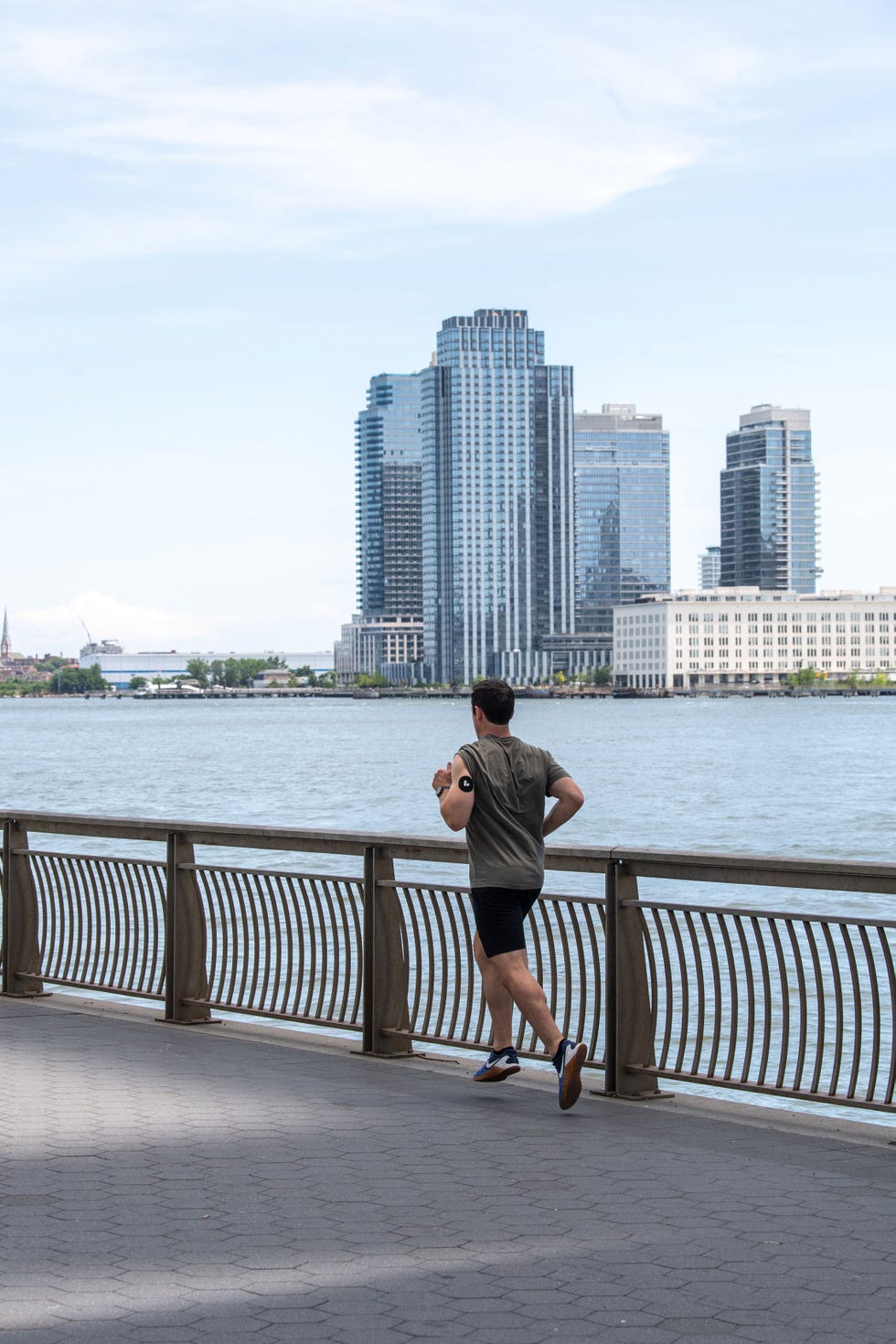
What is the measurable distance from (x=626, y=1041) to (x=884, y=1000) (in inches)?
475

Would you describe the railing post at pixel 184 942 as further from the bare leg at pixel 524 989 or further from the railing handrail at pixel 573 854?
the bare leg at pixel 524 989

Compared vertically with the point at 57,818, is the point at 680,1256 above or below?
below

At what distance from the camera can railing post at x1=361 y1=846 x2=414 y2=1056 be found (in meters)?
9.71

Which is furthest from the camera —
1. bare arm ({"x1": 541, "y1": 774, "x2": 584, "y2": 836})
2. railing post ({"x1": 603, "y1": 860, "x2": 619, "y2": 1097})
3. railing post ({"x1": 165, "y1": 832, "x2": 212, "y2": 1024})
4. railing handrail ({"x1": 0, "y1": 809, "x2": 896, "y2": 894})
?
railing post ({"x1": 165, "y1": 832, "x2": 212, "y2": 1024})

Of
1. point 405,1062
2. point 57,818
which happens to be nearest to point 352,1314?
point 405,1062

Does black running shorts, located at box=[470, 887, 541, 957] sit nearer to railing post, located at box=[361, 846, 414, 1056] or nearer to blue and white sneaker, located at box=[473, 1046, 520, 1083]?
blue and white sneaker, located at box=[473, 1046, 520, 1083]

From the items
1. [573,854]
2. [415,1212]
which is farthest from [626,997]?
[415,1212]

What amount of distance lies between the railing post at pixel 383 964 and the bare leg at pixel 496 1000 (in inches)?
36.1

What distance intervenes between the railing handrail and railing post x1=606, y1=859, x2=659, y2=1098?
0.46 ft

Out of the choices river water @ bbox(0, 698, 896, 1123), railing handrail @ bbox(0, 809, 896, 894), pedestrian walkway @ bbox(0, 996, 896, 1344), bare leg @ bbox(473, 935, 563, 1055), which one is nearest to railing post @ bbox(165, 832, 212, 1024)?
railing handrail @ bbox(0, 809, 896, 894)

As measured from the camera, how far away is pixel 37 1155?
746 centimetres

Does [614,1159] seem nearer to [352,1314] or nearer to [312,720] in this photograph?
[352,1314]

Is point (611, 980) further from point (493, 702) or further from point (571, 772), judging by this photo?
point (571, 772)

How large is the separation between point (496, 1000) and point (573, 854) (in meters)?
0.82
